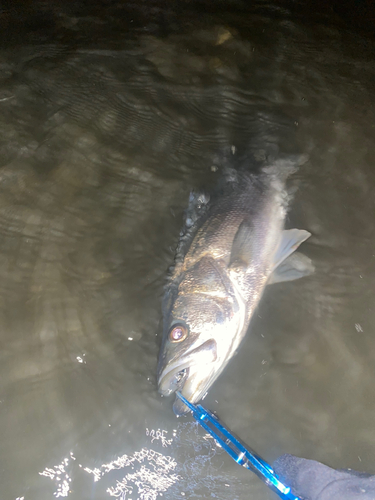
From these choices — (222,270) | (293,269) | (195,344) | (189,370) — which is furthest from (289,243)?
(189,370)

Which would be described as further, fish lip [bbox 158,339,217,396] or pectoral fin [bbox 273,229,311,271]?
pectoral fin [bbox 273,229,311,271]

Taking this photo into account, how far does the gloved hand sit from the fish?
0.66m

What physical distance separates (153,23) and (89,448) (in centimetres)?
464

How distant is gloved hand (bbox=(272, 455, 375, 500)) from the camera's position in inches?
73.4

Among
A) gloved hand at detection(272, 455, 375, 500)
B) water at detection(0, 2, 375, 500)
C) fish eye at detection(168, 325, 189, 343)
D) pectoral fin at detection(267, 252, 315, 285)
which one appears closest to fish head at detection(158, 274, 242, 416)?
fish eye at detection(168, 325, 189, 343)

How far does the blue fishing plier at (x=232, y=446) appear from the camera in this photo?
187 cm

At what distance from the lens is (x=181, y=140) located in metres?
3.27

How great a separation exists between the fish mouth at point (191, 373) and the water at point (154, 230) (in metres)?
0.25

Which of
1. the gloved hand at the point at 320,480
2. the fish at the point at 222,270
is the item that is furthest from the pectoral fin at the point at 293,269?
the gloved hand at the point at 320,480

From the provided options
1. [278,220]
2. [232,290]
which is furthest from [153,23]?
[232,290]

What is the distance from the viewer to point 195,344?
2.01 m

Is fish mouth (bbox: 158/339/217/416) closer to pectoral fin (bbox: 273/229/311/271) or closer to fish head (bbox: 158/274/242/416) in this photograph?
fish head (bbox: 158/274/242/416)

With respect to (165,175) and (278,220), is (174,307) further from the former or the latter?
(165,175)

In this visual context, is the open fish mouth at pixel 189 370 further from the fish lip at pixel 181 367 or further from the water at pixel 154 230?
the water at pixel 154 230
